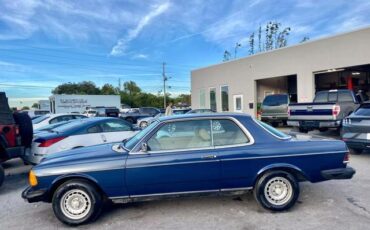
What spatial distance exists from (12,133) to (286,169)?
5734 mm

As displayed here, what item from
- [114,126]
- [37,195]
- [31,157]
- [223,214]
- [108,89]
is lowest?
[223,214]

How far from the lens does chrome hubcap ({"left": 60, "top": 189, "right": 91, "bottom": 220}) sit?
4.08m

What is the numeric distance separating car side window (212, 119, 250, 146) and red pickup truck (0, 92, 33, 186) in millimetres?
4545

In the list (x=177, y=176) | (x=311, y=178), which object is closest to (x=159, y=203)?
(x=177, y=176)

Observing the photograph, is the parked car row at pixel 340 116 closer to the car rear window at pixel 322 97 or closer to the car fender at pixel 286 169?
the car rear window at pixel 322 97

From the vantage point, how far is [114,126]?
26.7 feet

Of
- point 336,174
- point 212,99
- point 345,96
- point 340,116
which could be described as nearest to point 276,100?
point 345,96

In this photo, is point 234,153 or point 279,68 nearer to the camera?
point 234,153

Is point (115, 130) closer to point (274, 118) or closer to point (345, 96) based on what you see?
point (345, 96)

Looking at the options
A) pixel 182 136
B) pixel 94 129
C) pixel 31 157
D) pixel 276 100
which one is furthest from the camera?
pixel 276 100

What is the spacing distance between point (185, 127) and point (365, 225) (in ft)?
9.10

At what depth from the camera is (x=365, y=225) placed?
3.80 m

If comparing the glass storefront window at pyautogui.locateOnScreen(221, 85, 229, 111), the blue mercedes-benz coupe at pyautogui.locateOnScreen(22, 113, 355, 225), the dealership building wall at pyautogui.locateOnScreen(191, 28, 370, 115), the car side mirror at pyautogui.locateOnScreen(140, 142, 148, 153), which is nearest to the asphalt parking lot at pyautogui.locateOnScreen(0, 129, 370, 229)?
the blue mercedes-benz coupe at pyautogui.locateOnScreen(22, 113, 355, 225)

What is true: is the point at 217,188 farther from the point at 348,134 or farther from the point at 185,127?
the point at 348,134
